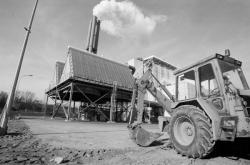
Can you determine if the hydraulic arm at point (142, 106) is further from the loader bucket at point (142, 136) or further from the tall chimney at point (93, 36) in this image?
the tall chimney at point (93, 36)

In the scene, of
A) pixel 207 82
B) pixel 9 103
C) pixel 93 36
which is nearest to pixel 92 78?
pixel 9 103

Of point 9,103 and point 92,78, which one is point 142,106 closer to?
point 9,103

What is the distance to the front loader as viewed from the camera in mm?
3604

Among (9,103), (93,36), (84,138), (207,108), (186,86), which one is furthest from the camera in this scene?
(93,36)

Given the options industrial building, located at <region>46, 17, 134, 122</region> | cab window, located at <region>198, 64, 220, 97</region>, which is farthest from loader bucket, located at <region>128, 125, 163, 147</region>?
industrial building, located at <region>46, 17, 134, 122</region>

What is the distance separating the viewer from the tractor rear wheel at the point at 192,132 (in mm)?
3657

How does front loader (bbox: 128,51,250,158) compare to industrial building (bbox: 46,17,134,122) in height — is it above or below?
below

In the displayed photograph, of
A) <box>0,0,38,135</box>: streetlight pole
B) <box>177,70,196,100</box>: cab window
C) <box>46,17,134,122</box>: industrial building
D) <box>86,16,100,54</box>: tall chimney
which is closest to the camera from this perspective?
<box>177,70,196,100</box>: cab window

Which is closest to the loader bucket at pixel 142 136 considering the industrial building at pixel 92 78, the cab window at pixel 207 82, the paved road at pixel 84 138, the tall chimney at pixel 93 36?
the paved road at pixel 84 138

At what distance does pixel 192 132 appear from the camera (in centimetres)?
426

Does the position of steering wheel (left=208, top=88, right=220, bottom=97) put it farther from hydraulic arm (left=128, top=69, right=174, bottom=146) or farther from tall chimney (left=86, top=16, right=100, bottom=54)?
tall chimney (left=86, top=16, right=100, bottom=54)

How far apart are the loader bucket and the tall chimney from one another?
94.4 ft

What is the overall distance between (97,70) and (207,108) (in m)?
19.9

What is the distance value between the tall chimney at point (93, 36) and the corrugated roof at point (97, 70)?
8.45 m
